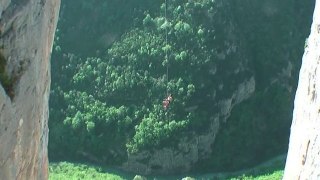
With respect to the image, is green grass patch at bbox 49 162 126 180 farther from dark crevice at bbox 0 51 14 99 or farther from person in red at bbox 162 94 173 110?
dark crevice at bbox 0 51 14 99

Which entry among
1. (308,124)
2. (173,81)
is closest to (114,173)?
(173,81)

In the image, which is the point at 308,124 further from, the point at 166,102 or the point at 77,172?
the point at 166,102

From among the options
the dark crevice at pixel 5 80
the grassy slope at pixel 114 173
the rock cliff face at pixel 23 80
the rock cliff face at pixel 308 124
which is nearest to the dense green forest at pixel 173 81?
the grassy slope at pixel 114 173

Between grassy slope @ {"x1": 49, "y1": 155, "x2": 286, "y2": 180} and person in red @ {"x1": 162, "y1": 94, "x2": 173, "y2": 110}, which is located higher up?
person in red @ {"x1": 162, "y1": 94, "x2": 173, "y2": 110}

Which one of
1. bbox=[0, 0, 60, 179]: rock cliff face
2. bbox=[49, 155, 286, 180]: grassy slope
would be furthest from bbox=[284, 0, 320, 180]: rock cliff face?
bbox=[49, 155, 286, 180]: grassy slope

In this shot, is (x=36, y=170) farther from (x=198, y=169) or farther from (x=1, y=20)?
(x=198, y=169)

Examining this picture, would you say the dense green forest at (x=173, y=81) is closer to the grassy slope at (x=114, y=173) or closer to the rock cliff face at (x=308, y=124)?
the grassy slope at (x=114, y=173)

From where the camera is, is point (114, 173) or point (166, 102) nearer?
point (114, 173)
